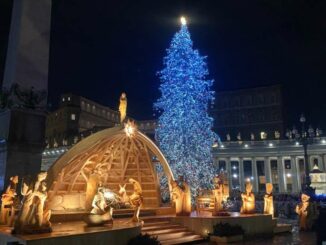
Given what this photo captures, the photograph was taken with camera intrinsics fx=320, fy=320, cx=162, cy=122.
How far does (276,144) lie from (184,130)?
33.4 metres

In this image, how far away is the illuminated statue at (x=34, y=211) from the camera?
10.7 meters

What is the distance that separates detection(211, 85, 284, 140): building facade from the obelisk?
56.1 meters

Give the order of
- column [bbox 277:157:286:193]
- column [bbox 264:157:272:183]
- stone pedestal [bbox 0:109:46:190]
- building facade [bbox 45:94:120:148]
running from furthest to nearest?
building facade [bbox 45:94:120:148] < column [bbox 264:157:272:183] < column [bbox 277:157:286:193] < stone pedestal [bbox 0:109:46:190]

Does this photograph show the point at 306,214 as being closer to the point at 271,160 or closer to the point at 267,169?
the point at 267,169

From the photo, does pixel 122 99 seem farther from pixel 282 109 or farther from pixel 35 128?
pixel 282 109

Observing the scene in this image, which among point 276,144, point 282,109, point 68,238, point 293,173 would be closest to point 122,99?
point 68,238

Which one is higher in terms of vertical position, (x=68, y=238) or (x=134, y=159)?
(x=134, y=159)

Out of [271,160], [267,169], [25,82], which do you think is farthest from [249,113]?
[25,82]

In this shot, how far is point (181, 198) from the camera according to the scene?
54.2ft

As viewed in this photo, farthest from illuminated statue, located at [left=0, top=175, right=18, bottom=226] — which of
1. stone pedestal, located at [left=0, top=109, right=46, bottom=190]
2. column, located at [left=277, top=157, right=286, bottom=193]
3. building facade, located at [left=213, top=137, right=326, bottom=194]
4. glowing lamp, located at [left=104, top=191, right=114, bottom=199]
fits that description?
column, located at [left=277, top=157, right=286, bottom=193]

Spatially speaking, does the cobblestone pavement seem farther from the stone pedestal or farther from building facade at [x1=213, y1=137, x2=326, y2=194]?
building facade at [x1=213, y1=137, x2=326, y2=194]

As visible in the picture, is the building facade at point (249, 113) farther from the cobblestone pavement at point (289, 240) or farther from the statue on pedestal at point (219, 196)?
the cobblestone pavement at point (289, 240)

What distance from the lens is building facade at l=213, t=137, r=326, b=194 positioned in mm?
55469

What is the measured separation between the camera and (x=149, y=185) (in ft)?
70.0
